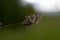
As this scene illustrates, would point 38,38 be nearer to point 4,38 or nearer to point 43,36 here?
point 43,36

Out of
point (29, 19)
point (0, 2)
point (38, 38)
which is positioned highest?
point (0, 2)

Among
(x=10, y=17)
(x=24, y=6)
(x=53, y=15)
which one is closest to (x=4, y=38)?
(x=10, y=17)

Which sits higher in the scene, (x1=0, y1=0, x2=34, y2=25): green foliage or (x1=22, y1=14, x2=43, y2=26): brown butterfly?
(x1=0, y1=0, x2=34, y2=25): green foliage

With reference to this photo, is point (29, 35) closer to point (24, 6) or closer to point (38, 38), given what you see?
point (38, 38)

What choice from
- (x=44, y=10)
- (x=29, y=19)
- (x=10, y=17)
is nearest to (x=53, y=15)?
(x=44, y=10)

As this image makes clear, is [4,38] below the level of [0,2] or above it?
below

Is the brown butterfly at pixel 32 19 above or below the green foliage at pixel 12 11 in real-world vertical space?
below
